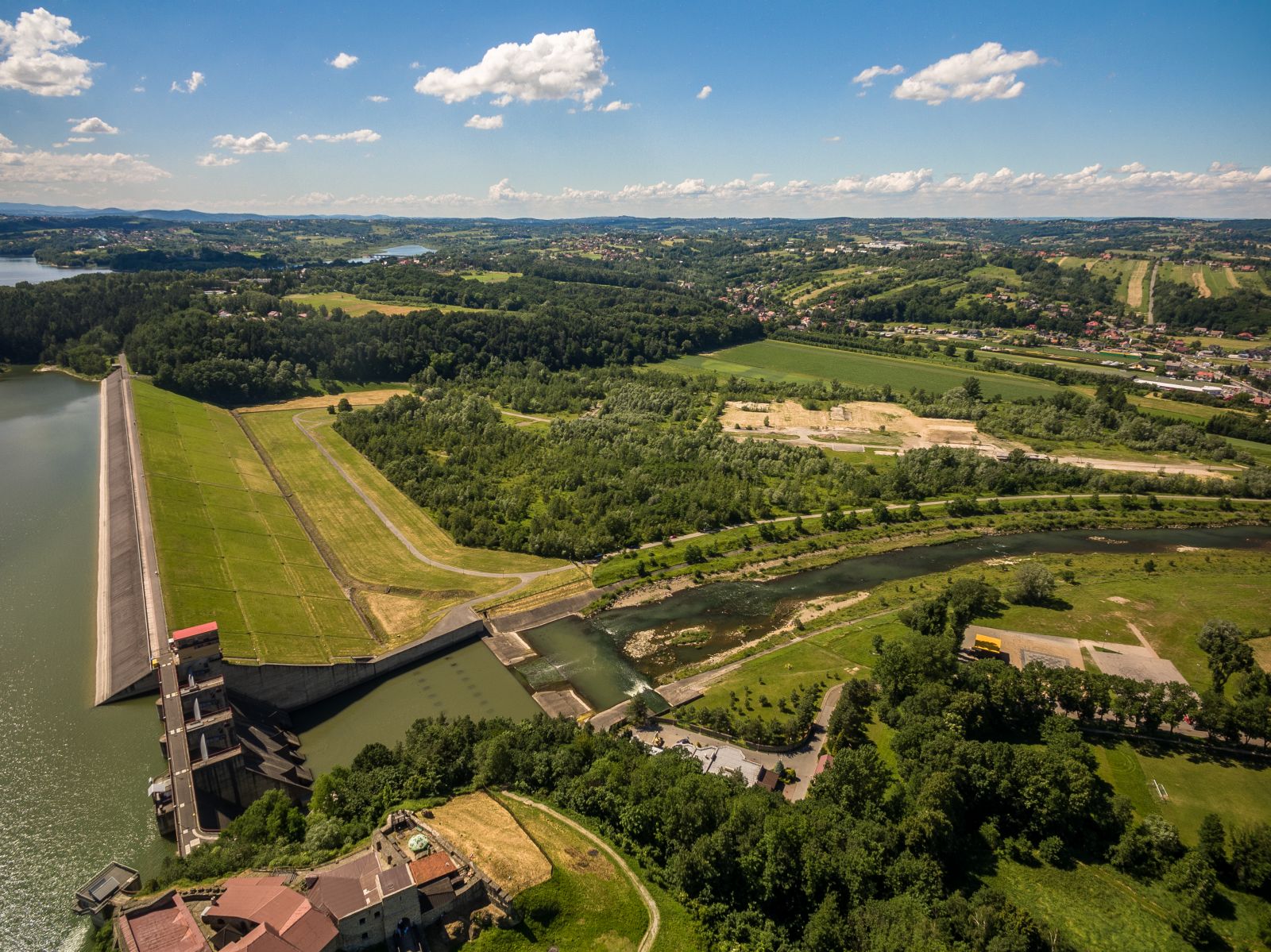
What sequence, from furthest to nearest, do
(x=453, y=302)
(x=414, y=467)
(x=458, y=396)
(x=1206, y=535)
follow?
(x=453, y=302) → (x=458, y=396) → (x=414, y=467) → (x=1206, y=535)

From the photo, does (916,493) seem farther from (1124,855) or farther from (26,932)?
(26,932)

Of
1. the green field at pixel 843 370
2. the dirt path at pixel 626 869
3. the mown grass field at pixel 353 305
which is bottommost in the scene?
the dirt path at pixel 626 869

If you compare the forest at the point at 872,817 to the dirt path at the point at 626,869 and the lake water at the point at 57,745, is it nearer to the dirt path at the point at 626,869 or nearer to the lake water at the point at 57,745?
the dirt path at the point at 626,869

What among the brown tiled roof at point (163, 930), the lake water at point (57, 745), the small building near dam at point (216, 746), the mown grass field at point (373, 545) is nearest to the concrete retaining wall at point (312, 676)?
the small building near dam at point (216, 746)

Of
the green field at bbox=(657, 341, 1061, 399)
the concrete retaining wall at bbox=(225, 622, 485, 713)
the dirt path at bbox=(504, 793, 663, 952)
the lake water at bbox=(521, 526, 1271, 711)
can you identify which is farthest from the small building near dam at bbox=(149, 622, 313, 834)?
the green field at bbox=(657, 341, 1061, 399)

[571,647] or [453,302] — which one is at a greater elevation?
[453,302]

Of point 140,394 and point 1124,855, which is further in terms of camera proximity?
point 140,394

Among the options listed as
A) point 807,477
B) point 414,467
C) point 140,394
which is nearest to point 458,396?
A: point 414,467

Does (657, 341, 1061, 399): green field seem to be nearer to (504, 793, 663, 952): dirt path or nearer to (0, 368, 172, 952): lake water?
(0, 368, 172, 952): lake water
